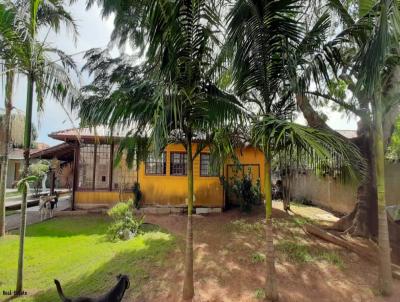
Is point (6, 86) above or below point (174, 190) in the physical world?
above

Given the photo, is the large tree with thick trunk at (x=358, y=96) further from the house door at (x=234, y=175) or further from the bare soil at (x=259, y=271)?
the house door at (x=234, y=175)

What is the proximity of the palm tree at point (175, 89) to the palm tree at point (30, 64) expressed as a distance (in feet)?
6.08

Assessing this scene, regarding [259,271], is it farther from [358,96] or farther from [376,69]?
[376,69]

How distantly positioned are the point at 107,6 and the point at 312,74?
664 centimetres

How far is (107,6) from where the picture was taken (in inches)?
323

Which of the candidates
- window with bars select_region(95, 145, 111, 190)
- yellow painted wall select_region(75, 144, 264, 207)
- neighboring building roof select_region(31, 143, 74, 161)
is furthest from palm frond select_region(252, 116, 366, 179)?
neighboring building roof select_region(31, 143, 74, 161)

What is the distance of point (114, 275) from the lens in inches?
234

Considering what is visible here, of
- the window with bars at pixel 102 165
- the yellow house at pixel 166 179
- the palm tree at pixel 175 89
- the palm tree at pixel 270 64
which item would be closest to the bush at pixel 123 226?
the yellow house at pixel 166 179

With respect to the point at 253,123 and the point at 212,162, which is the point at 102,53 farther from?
the point at 253,123

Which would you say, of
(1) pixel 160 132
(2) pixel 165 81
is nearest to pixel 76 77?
(2) pixel 165 81

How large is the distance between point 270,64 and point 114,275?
17.4ft

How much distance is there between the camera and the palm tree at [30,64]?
5.43 metres

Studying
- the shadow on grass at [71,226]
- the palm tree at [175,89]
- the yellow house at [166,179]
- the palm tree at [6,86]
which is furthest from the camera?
the yellow house at [166,179]

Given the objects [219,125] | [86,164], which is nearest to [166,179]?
[86,164]
